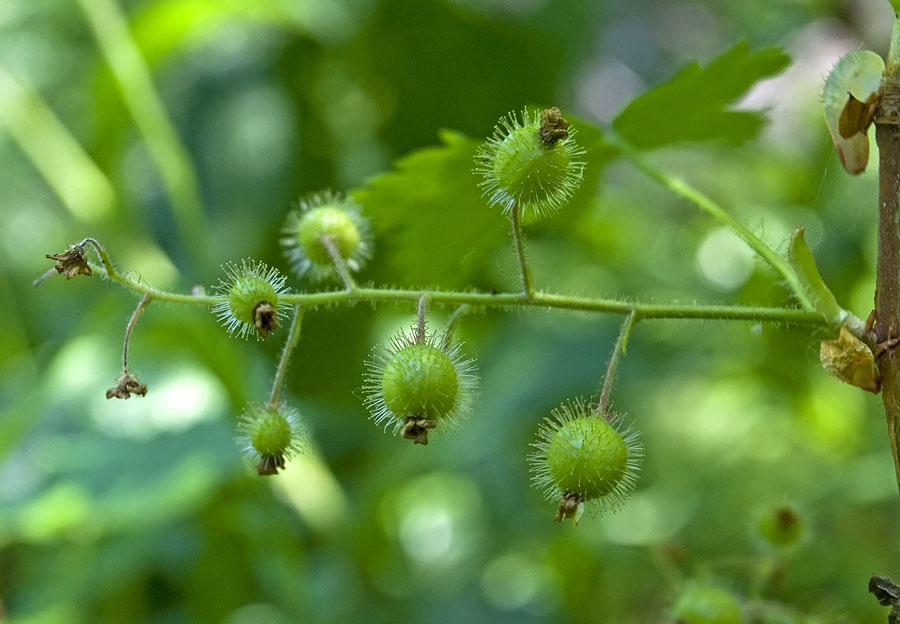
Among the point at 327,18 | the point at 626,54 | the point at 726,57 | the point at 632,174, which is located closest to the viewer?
the point at 726,57

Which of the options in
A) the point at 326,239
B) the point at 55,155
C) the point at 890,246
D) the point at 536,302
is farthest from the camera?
the point at 55,155

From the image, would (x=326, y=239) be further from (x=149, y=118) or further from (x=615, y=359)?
(x=149, y=118)

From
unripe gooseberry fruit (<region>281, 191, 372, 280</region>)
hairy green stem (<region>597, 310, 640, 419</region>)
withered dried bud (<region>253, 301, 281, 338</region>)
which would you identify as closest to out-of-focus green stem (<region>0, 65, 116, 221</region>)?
unripe gooseberry fruit (<region>281, 191, 372, 280</region>)

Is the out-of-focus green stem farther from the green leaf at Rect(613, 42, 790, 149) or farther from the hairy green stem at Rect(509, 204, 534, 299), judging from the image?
the hairy green stem at Rect(509, 204, 534, 299)

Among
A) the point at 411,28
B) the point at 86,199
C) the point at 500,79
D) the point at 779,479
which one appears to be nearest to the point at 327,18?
the point at 411,28

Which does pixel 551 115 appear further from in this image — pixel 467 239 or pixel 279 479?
pixel 279 479

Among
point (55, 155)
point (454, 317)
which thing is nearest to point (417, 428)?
point (454, 317)

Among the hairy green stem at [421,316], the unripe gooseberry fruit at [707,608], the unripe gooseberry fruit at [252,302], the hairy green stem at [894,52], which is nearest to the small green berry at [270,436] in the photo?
the unripe gooseberry fruit at [252,302]
